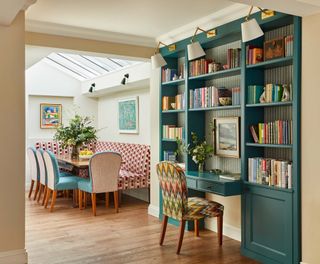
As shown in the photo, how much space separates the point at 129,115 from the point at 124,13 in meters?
3.53

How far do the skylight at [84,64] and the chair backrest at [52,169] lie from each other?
211 cm

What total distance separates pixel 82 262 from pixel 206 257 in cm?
119

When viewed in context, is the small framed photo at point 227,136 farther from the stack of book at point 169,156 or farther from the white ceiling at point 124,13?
the white ceiling at point 124,13

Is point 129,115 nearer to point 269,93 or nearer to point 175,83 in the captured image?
point 175,83

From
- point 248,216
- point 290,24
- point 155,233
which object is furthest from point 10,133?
point 290,24

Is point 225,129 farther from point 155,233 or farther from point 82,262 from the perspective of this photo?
point 82,262

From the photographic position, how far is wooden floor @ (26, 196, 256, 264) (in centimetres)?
366

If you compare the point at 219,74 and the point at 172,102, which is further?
the point at 172,102

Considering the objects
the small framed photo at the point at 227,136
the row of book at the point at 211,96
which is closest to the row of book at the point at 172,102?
the row of book at the point at 211,96

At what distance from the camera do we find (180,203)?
3779 mm

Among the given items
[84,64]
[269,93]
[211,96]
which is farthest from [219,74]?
[84,64]

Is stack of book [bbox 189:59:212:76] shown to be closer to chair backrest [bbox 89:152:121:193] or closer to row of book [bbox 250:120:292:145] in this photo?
row of book [bbox 250:120:292:145]

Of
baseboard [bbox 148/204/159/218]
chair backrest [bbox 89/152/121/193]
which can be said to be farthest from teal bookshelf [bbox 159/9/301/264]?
chair backrest [bbox 89/152/121/193]

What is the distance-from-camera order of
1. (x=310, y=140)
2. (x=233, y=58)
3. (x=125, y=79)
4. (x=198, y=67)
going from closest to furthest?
1. (x=310, y=140)
2. (x=233, y=58)
3. (x=198, y=67)
4. (x=125, y=79)
